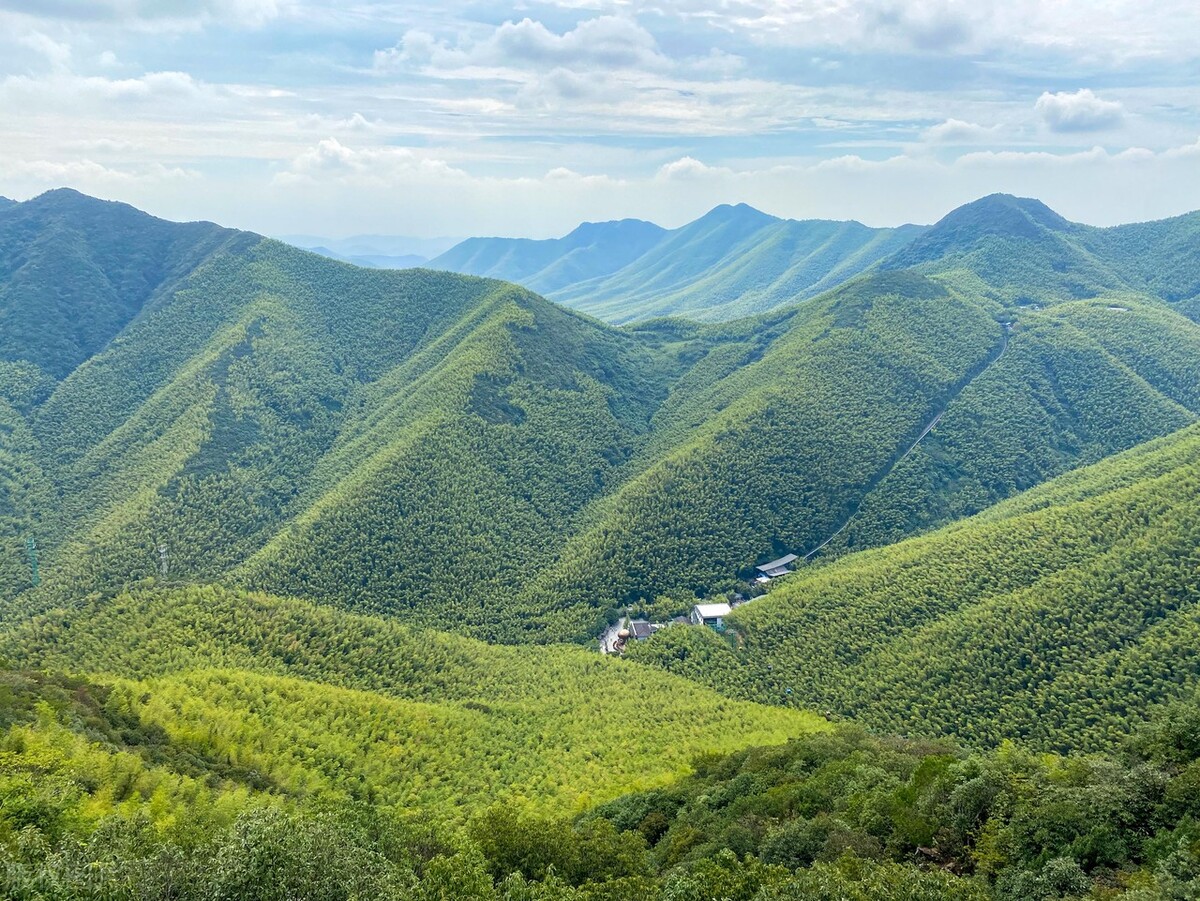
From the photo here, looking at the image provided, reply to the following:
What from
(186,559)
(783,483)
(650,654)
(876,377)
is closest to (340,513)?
(186,559)

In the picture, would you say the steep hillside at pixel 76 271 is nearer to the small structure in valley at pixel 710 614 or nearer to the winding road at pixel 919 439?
the small structure in valley at pixel 710 614

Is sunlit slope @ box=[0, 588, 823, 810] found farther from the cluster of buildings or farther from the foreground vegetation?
the cluster of buildings

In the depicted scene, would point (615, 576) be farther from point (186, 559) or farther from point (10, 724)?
point (10, 724)

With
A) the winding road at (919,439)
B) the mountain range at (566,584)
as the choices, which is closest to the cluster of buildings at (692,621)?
the mountain range at (566,584)

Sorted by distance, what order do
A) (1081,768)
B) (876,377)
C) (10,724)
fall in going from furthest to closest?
(876,377)
(10,724)
(1081,768)

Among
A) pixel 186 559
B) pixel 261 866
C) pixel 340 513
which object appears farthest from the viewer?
pixel 340 513

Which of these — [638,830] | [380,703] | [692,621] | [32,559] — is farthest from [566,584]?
[32,559]
